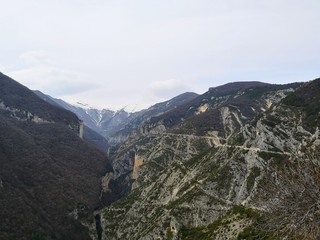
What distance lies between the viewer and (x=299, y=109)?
392ft

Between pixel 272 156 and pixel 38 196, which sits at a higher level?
pixel 272 156

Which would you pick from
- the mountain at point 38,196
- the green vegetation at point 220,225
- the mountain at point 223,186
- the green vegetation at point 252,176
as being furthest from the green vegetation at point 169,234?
the mountain at point 38,196

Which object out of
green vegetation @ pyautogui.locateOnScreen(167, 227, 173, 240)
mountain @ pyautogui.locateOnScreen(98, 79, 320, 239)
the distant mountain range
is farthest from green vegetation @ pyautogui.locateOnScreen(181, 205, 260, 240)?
green vegetation @ pyautogui.locateOnScreen(167, 227, 173, 240)

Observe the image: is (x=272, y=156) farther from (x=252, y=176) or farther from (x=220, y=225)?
(x=220, y=225)

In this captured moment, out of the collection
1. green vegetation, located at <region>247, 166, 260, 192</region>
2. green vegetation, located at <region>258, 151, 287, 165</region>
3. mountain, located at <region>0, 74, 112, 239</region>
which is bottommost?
mountain, located at <region>0, 74, 112, 239</region>

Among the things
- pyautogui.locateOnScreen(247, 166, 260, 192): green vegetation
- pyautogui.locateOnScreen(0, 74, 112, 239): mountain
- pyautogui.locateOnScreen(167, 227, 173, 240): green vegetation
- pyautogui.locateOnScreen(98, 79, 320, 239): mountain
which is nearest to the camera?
pyautogui.locateOnScreen(98, 79, 320, 239): mountain

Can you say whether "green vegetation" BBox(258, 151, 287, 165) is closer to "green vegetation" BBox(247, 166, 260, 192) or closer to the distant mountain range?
the distant mountain range

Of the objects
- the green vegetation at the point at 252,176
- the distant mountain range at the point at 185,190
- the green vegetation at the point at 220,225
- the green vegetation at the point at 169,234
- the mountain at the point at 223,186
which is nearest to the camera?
the green vegetation at the point at 220,225

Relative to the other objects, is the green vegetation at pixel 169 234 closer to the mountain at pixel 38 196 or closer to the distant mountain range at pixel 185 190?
the distant mountain range at pixel 185 190

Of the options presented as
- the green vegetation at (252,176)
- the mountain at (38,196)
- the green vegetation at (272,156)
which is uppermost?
the green vegetation at (272,156)

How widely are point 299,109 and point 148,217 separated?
2217 inches

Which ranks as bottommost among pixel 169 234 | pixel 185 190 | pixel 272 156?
pixel 169 234

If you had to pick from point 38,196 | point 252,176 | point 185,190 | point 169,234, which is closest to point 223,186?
point 252,176

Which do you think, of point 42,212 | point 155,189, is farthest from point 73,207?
point 155,189
